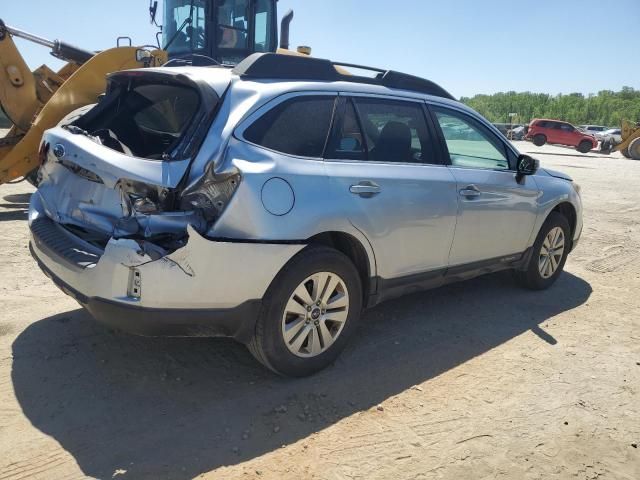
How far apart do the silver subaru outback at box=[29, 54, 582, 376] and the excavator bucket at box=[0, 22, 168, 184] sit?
13.6 feet

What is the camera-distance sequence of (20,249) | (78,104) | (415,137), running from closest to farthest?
(415,137) < (20,249) < (78,104)

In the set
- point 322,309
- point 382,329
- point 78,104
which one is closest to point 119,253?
point 322,309

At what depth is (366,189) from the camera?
3.36 metres

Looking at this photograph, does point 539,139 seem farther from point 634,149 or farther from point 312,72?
point 312,72

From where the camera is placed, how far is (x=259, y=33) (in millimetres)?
8266

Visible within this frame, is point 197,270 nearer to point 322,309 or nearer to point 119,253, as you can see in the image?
point 119,253

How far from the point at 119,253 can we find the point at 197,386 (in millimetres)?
1006

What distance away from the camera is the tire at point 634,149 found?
2738cm

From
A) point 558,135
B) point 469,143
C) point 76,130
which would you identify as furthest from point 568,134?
point 76,130

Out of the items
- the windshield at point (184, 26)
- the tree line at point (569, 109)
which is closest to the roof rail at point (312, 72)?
the windshield at point (184, 26)

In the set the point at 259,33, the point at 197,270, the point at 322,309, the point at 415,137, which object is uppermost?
the point at 259,33

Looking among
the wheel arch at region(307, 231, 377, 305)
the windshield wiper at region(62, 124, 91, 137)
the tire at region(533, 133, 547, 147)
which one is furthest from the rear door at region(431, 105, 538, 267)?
the tire at region(533, 133, 547, 147)

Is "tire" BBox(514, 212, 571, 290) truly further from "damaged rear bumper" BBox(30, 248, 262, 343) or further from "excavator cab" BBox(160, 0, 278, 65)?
"excavator cab" BBox(160, 0, 278, 65)

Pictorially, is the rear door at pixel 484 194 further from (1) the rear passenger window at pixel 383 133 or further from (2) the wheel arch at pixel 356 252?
(2) the wheel arch at pixel 356 252
